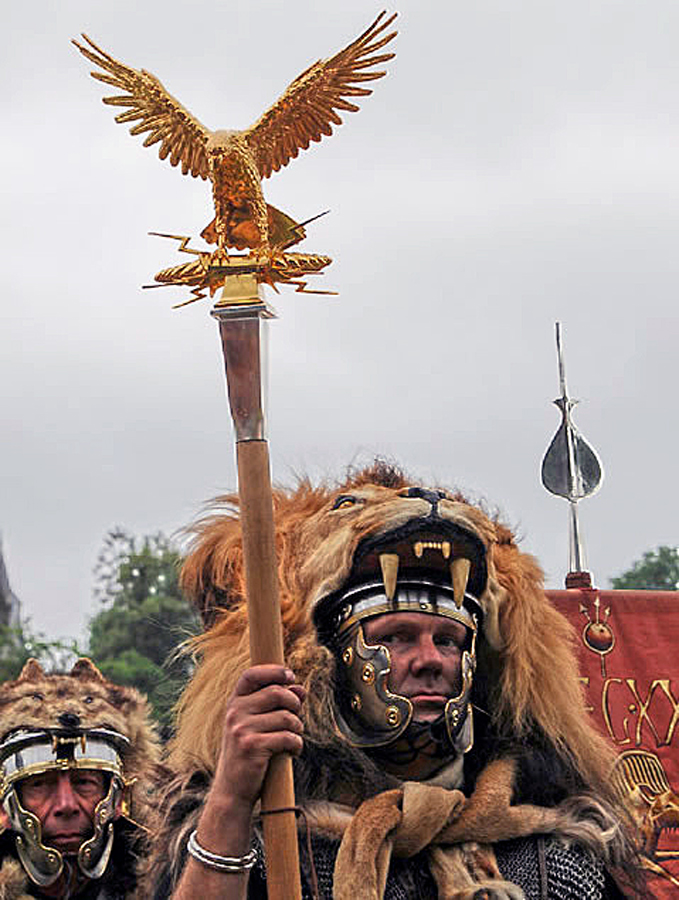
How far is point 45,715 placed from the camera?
5.91 metres

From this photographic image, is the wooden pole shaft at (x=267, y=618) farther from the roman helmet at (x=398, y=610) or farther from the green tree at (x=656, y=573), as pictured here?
the green tree at (x=656, y=573)

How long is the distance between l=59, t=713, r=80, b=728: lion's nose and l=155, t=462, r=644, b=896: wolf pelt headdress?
3.87 ft

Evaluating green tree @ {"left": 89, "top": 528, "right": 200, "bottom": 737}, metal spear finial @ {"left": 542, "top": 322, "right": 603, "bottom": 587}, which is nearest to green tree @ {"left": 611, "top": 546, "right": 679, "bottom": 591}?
green tree @ {"left": 89, "top": 528, "right": 200, "bottom": 737}

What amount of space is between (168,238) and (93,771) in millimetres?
2454

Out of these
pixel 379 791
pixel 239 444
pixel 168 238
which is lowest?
pixel 379 791

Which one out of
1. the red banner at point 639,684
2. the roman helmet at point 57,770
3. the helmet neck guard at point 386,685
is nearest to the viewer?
the helmet neck guard at point 386,685

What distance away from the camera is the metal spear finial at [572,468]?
7332 millimetres

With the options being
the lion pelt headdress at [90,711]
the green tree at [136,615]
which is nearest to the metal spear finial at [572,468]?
the lion pelt headdress at [90,711]

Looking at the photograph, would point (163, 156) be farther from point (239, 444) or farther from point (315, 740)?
point (315, 740)

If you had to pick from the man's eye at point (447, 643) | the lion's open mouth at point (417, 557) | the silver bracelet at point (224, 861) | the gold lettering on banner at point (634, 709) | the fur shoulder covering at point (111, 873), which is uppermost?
the lion's open mouth at point (417, 557)

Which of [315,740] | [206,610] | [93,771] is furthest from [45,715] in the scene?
[315,740]

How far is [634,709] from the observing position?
22.3ft

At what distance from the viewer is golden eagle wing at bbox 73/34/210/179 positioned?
13.2ft

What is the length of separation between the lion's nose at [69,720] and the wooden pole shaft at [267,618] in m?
2.19
